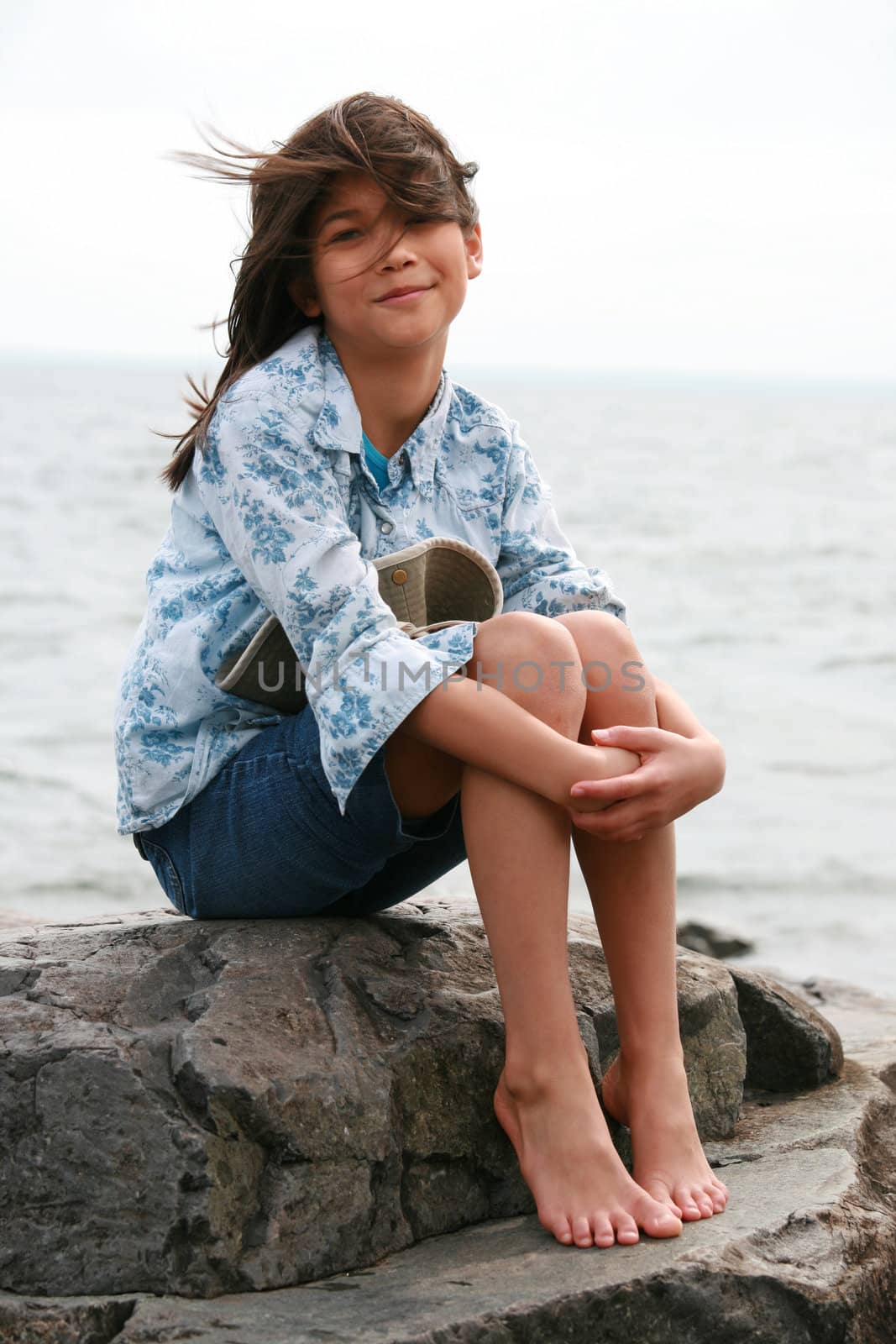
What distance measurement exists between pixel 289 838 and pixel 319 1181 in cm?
48

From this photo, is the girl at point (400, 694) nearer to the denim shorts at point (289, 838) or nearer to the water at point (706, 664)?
the denim shorts at point (289, 838)

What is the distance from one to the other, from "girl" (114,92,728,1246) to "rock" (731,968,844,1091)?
1.79 ft

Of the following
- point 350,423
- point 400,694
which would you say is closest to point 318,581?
point 400,694

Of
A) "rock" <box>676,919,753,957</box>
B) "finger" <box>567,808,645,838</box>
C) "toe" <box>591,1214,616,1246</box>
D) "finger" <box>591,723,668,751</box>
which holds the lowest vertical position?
"rock" <box>676,919,753,957</box>

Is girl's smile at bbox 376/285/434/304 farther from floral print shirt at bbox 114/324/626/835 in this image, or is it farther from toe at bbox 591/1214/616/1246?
toe at bbox 591/1214/616/1246

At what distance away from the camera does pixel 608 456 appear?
1102 inches

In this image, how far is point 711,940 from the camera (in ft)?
16.0

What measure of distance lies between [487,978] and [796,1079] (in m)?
0.72

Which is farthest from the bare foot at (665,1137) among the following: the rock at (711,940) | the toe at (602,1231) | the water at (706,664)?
the rock at (711,940)

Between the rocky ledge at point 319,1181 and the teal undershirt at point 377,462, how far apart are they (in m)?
0.70

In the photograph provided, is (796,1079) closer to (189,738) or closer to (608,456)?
(189,738)

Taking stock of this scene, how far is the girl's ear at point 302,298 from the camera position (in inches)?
92.0

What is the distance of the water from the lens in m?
5.57

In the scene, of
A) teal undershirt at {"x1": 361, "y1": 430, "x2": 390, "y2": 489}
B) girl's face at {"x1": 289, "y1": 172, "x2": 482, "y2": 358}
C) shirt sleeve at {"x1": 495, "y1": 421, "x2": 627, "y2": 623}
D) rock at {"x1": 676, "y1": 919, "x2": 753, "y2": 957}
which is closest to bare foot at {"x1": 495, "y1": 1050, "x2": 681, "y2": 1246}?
shirt sleeve at {"x1": 495, "y1": 421, "x2": 627, "y2": 623}
